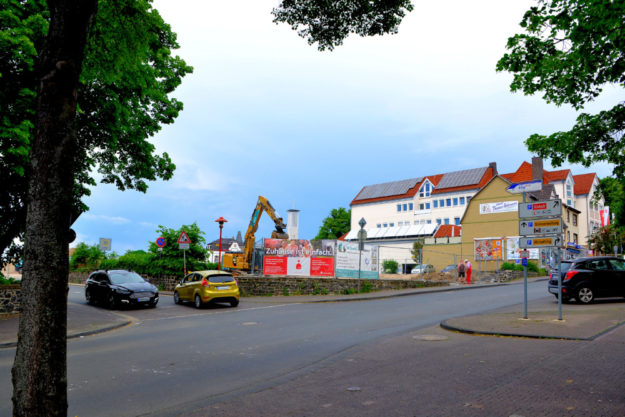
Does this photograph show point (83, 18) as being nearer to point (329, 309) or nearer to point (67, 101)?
point (67, 101)

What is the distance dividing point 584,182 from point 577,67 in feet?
215

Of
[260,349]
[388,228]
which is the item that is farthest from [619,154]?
[388,228]

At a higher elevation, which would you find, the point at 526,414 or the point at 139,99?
the point at 139,99

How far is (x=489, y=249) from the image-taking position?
5122 cm

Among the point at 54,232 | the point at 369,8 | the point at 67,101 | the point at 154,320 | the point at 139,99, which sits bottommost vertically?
the point at 154,320

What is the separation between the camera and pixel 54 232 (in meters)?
3.88

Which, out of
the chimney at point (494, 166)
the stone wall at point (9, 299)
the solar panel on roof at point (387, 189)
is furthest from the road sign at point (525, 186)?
the solar panel on roof at point (387, 189)

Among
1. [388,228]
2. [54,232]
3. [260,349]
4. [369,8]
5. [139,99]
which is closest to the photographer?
[54,232]

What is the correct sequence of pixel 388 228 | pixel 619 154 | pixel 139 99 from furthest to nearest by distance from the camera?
pixel 388 228, pixel 139 99, pixel 619 154

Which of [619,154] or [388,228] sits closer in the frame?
[619,154]

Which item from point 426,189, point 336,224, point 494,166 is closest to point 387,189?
point 426,189

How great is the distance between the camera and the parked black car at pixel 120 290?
1983 cm

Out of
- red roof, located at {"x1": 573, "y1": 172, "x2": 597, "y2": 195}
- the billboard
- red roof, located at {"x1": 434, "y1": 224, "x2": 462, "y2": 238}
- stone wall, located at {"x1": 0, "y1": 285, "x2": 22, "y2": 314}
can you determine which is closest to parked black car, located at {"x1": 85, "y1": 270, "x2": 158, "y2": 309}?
stone wall, located at {"x1": 0, "y1": 285, "x2": 22, "y2": 314}

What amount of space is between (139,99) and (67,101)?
1723 centimetres
